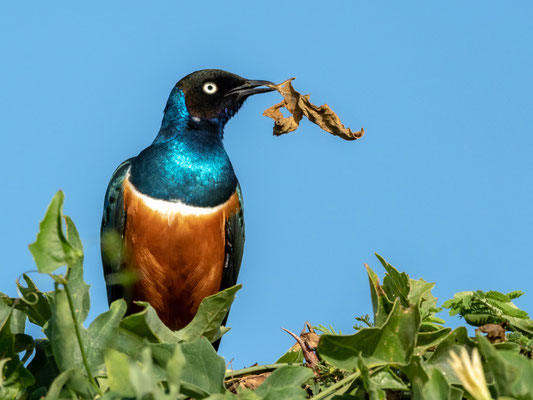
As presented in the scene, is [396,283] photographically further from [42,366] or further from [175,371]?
[175,371]

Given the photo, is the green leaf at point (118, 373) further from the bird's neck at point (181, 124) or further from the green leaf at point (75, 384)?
the bird's neck at point (181, 124)

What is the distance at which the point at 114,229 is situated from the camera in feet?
21.9

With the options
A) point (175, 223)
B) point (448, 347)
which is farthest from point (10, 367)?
point (175, 223)

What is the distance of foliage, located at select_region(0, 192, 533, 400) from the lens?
1.93 m

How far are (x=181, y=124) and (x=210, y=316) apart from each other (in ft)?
15.5

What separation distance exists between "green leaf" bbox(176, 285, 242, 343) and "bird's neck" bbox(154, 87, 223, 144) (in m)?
4.38

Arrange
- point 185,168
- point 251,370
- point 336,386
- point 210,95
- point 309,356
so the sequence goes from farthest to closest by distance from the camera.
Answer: point 210,95 → point 185,168 → point 251,370 → point 309,356 → point 336,386

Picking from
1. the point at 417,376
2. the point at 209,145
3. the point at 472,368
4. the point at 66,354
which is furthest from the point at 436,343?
the point at 209,145

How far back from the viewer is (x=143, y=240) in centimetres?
647

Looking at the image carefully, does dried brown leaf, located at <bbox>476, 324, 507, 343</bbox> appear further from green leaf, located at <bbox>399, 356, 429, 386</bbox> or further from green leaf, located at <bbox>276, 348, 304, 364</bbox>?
green leaf, located at <bbox>276, 348, 304, 364</bbox>

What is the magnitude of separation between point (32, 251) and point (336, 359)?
983mm

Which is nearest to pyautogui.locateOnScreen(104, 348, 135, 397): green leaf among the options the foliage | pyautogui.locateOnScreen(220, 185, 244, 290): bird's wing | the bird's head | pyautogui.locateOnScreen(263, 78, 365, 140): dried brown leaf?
the foliage

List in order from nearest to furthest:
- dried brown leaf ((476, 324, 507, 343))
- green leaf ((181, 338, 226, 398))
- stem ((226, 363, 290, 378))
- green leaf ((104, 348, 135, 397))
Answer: green leaf ((104, 348, 135, 397)) → green leaf ((181, 338, 226, 398)) → dried brown leaf ((476, 324, 507, 343)) → stem ((226, 363, 290, 378))

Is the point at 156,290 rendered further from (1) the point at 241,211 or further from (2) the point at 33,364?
(2) the point at 33,364
